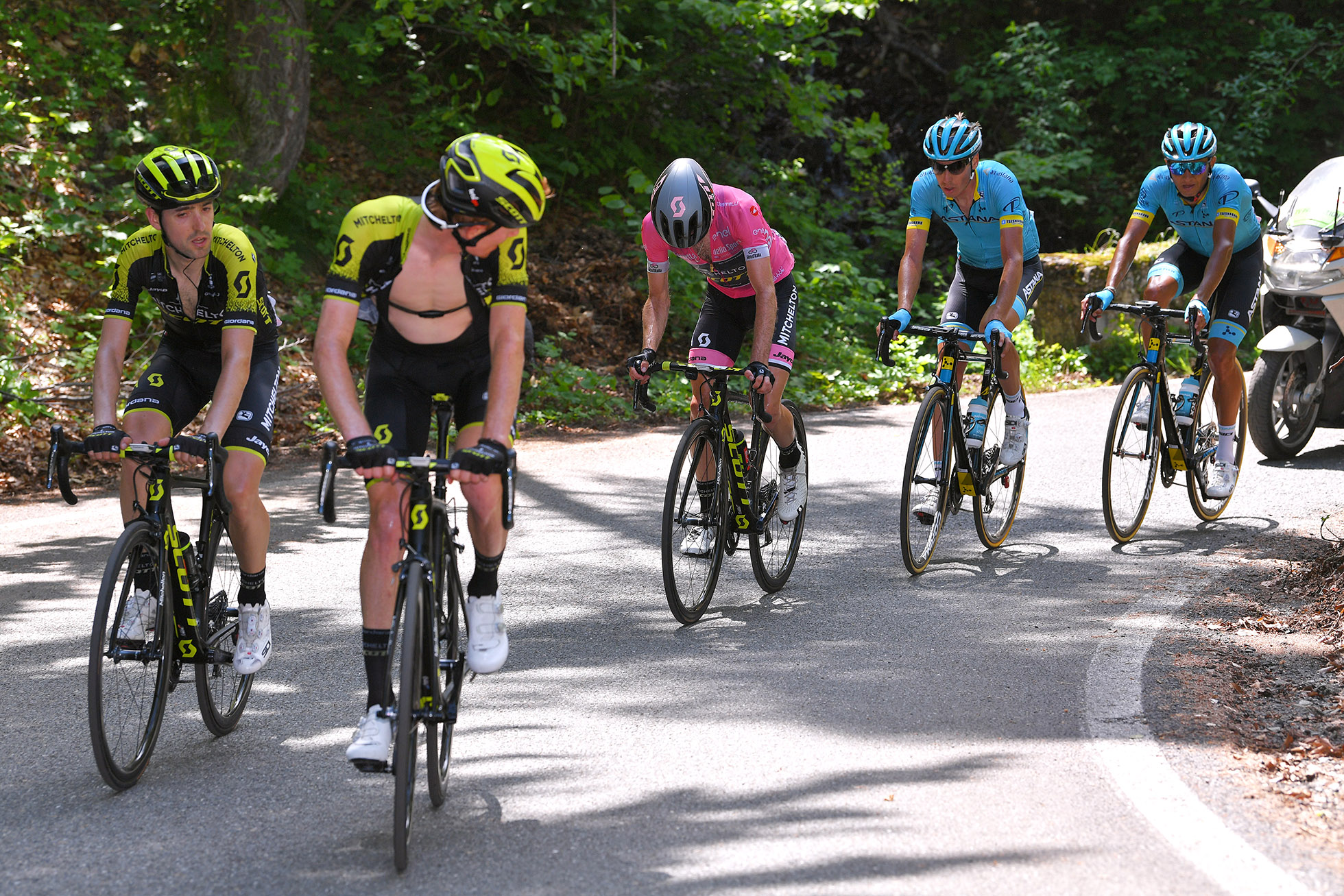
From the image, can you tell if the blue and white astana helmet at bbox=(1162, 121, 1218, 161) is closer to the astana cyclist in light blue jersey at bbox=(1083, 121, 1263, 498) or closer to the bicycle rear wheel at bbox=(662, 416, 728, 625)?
the astana cyclist in light blue jersey at bbox=(1083, 121, 1263, 498)

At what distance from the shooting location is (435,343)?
398cm

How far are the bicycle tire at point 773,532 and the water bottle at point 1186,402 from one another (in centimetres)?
263

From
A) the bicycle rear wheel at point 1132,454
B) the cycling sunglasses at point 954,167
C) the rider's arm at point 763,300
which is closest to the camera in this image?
the rider's arm at point 763,300

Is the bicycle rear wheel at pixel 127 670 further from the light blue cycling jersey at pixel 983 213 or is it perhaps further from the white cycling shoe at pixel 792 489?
the light blue cycling jersey at pixel 983 213

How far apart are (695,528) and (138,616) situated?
8.67 ft

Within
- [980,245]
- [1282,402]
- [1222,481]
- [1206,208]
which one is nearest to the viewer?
[980,245]

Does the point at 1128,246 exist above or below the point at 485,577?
above

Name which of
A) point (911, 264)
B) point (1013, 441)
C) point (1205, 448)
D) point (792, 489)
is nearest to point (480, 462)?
point (792, 489)

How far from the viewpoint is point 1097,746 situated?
420 centimetres

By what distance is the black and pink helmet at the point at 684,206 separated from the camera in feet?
17.7

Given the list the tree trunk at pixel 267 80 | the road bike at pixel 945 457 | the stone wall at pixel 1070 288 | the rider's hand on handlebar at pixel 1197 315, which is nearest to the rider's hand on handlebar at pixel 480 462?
the road bike at pixel 945 457

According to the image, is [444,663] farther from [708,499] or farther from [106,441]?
[708,499]

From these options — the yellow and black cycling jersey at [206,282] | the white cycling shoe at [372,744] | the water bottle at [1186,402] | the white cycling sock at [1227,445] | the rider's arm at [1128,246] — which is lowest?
the white cycling shoe at [372,744]

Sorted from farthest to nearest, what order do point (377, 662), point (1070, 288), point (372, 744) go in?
1. point (1070, 288)
2. point (377, 662)
3. point (372, 744)
